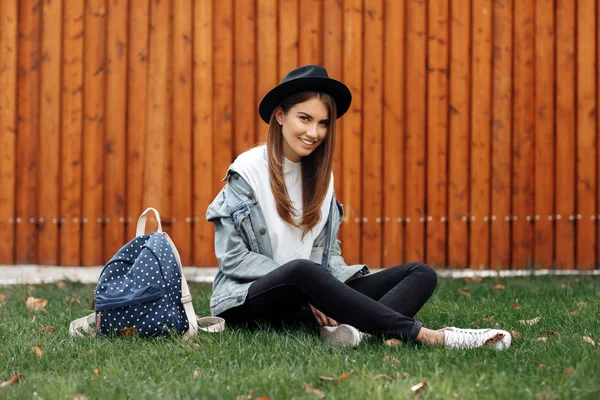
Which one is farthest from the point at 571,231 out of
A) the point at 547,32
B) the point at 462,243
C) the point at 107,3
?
the point at 107,3

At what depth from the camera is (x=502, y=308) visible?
452 cm

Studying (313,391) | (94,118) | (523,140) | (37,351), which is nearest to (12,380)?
(37,351)

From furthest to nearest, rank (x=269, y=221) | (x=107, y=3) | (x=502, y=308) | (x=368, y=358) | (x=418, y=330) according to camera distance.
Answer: (x=107, y=3) → (x=502, y=308) → (x=269, y=221) → (x=418, y=330) → (x=368, y=358)

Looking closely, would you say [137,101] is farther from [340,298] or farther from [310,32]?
[340,298]

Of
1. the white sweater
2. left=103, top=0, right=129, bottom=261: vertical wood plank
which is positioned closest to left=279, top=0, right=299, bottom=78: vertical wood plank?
left=103, top=0, right=129, bottom=261: vertical wood plank

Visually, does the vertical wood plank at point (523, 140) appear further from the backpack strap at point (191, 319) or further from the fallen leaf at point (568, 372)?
the fallen leaf at point (568, 372)

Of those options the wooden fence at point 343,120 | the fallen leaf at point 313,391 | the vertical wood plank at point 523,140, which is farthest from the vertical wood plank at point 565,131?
the fallen leaf at point 313,391

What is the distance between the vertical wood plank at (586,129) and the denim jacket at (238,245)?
8.89 ft

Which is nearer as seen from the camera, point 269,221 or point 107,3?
point 269,221

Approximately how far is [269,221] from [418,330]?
2.93 ft

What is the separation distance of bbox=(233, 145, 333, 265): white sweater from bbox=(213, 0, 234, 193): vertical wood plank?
6.51 ft

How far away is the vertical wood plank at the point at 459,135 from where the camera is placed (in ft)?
20.0

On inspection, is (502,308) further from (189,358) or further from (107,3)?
(107,3)

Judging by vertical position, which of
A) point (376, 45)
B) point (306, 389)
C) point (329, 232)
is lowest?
point (306, 389)
